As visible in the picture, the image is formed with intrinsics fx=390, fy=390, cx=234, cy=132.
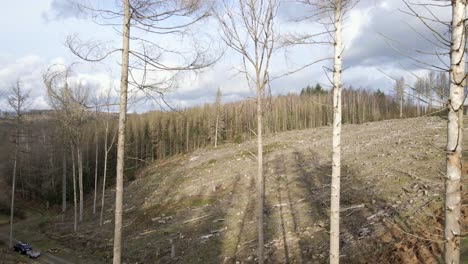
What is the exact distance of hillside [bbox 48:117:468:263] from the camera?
45.9 feet

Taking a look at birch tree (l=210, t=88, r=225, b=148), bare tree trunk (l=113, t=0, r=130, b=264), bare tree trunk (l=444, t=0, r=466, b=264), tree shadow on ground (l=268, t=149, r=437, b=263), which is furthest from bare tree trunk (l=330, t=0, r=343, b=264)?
birch tree (l=210, t=88, r=225, b=148)

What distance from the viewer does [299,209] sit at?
22.2 meters

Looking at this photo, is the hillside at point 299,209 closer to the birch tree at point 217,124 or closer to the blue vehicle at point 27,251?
the blue vehicle at point 27,251

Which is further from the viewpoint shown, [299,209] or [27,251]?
[27,251]

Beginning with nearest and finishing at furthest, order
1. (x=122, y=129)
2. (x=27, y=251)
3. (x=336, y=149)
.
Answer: (x=336, y=149) → (x=122, y=129) → (x=27, y=251)

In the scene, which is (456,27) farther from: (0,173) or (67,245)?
(0,173)

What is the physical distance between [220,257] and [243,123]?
74195 millimetres

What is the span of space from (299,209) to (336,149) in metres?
15.6

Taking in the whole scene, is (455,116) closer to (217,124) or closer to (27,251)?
(27,251)

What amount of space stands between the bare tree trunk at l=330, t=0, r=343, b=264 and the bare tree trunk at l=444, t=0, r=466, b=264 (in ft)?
9.22

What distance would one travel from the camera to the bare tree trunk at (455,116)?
4320 mm

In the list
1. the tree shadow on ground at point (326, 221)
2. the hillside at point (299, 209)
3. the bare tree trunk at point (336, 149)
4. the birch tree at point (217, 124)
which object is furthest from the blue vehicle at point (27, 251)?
the birch tree at point (217, 124)

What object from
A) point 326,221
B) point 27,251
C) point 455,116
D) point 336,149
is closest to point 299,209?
point 326,221

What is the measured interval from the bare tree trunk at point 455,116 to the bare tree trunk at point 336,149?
281 cm
